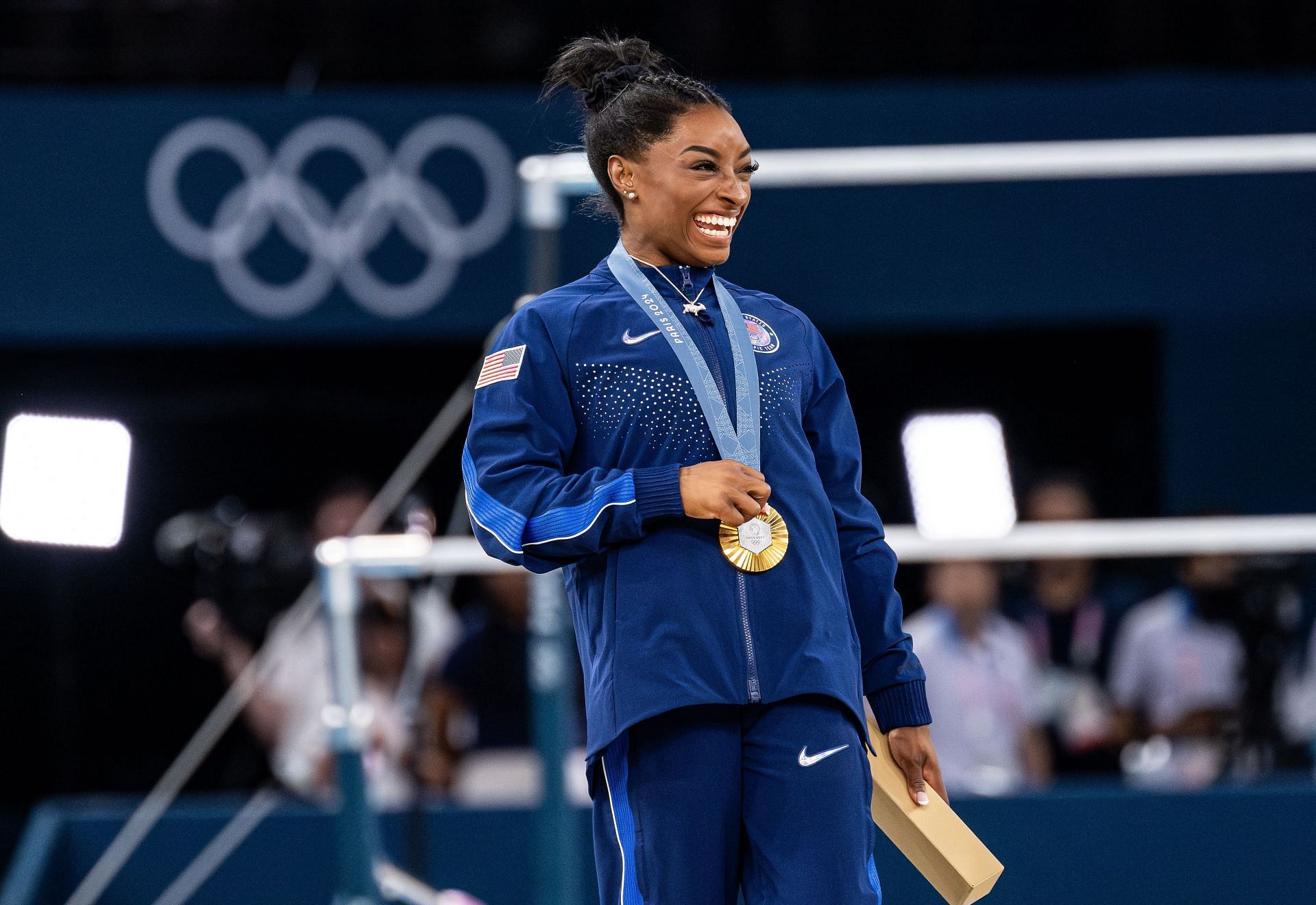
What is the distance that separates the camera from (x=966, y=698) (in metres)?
4.59

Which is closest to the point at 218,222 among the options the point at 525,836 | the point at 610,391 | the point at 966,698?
the point at 525,836

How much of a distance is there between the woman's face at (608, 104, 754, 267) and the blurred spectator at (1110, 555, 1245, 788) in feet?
9.91

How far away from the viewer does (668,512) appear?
6.48 feet

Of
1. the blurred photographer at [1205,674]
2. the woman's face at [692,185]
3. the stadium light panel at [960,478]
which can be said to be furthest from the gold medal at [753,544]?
the blurred photographer at [1205,674]

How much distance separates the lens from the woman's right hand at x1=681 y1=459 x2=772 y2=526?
6.40ft

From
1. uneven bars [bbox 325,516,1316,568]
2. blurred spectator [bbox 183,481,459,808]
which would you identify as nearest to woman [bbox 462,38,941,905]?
uneven bars [bbox 325,516,1316,568]

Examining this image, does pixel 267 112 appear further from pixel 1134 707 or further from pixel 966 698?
pixel 1134 707

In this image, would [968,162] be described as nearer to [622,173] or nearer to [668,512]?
[622,173]

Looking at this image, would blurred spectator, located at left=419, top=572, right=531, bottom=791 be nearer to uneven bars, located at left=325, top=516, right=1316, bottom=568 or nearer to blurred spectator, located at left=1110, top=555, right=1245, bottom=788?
uneven bars, located at left=325, top=516, right=1316, bottom=568

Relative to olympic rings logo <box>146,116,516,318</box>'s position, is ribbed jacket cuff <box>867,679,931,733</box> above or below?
below

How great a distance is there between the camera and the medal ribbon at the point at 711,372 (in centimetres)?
206

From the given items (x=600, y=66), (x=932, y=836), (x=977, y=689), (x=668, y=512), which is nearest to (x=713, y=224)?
(x=600, y=66)

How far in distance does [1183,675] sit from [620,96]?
3.27m

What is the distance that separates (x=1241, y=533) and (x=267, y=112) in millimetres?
3396
